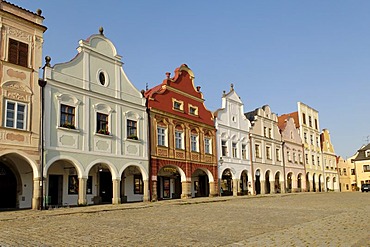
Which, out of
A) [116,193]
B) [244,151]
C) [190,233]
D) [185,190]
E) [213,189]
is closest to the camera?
[190,233]

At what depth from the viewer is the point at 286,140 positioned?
4619cm

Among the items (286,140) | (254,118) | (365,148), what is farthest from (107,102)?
(365,148)

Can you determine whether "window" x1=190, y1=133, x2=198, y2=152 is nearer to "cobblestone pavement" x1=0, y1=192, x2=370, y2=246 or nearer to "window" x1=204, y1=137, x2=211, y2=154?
"window" x1=204, y1=137, x2=211, y2=154

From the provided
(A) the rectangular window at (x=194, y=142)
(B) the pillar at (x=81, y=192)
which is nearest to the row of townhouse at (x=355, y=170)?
(A) the rectangular window at (x=194, y=142)

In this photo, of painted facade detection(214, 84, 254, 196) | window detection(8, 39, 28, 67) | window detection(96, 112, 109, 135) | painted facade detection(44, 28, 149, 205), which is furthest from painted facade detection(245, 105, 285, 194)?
window detection(8, 39, 28, 67)

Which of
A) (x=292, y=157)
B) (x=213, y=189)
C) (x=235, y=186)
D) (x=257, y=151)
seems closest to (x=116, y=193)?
(x=213, y=189)

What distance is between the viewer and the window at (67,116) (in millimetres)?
21203

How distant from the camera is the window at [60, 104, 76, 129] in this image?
2120cm

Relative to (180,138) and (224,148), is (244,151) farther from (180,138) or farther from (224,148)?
(180,138)

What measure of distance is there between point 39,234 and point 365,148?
70.9 meters

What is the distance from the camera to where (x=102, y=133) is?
2331 centimetres

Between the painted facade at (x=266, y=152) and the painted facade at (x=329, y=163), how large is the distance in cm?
1484

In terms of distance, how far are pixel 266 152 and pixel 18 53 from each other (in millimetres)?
29384

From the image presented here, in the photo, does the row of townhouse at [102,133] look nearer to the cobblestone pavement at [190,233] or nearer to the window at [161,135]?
the window at [161,135]
